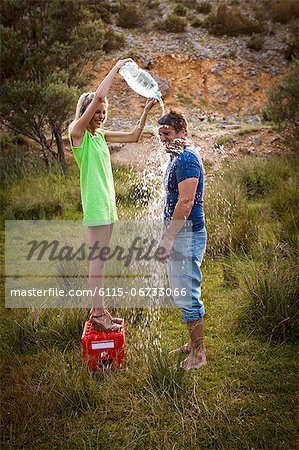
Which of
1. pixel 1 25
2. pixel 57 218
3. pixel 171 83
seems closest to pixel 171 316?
pixel 57 218

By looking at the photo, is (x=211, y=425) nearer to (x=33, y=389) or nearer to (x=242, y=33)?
(x=33, y=389)

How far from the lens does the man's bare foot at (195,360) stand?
9.69 feet

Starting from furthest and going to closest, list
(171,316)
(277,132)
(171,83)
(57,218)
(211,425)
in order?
(171,83) → (277,132) → (57,218) → (171,316) → (211,425)

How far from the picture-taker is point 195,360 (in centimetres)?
297

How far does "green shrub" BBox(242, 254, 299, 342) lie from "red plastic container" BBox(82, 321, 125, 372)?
1.02 m

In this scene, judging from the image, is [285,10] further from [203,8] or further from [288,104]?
[288,104]

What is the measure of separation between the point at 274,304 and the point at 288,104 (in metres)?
8.78

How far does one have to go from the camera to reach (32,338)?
3275mm

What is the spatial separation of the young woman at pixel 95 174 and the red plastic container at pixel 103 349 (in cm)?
7

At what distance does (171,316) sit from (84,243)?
125 cm

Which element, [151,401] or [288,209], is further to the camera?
[288,209]

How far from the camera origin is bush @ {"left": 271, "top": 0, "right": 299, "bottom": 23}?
62.4 feet

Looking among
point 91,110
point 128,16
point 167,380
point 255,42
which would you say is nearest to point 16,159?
point 91,110

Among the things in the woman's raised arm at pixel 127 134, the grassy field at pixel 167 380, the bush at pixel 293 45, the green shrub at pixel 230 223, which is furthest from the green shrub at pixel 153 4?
the woman's raised arm at pixel 127 134
